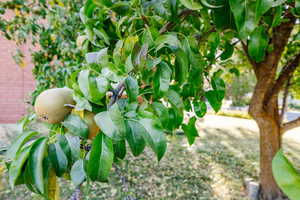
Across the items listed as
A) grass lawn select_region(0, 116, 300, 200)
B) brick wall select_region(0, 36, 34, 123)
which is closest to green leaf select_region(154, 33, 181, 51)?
grass lawn select_region(0, 116, 300, 200)

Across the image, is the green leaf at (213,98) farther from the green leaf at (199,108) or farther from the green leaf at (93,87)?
Answer: the green leaf at (93,87)

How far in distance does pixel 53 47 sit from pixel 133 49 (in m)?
1.80

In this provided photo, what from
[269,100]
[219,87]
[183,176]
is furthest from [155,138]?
[183,176]

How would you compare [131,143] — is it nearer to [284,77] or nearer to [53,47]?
[53,47]

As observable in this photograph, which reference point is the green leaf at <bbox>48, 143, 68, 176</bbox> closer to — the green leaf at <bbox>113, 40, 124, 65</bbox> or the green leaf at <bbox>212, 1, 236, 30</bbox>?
the green leaf at <bbox>113, 40, 124, 65</bbox>

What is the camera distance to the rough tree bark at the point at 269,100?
247 cm

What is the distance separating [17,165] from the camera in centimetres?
47

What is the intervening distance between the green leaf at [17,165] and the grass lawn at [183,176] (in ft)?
5.15

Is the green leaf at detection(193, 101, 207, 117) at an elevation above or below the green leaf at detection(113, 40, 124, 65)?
below

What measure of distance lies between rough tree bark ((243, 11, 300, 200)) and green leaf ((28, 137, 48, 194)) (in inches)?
95.6

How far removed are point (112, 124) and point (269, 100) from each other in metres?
2.51

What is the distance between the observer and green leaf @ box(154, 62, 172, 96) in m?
0.59

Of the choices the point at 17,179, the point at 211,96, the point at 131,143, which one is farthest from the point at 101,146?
the point at 211,96

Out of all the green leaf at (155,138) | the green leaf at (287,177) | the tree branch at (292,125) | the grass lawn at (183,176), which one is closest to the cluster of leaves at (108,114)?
the green leaf at (155,138)
